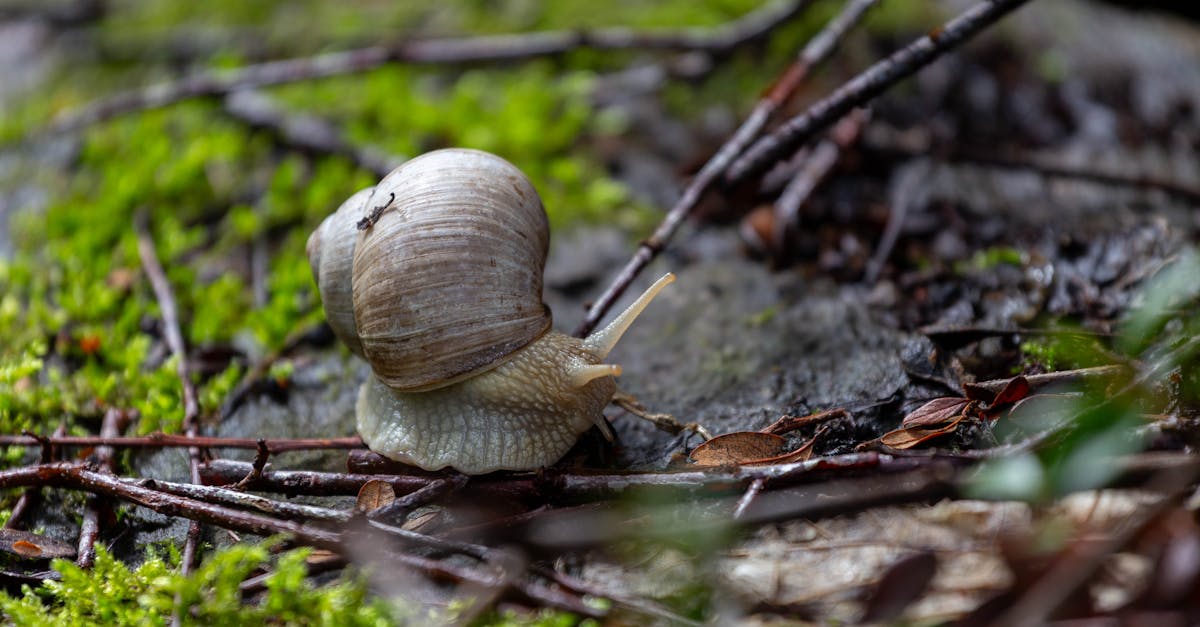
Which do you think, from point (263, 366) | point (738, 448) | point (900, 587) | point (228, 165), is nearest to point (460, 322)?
point (738, 448)

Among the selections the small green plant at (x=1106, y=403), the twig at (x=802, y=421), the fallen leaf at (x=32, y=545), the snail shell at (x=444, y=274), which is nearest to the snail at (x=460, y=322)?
the snail shell at (x=444, y=274)

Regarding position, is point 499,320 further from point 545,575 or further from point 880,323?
point 880,323

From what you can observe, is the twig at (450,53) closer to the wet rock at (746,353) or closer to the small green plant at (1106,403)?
the wet rock at (746,353)

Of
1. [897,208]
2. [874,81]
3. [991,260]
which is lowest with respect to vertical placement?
[991,260]

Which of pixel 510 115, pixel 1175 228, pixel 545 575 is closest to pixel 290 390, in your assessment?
pixel 545 575

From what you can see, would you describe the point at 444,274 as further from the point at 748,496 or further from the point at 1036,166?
the point at 1036,166

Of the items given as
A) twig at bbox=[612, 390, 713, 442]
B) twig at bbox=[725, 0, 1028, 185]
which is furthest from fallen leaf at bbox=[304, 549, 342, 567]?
twig at bbox=[725, 0, 1028, 185]
